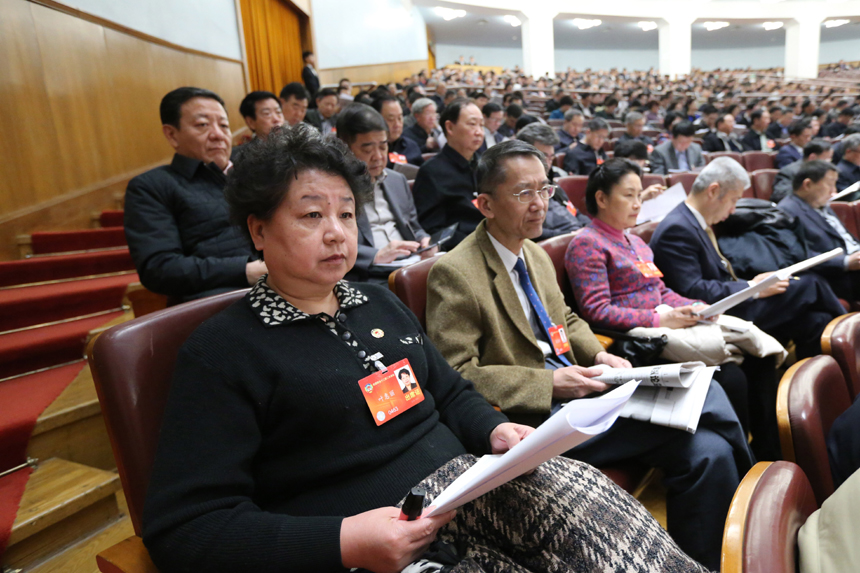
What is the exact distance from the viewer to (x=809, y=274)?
201 centimetres

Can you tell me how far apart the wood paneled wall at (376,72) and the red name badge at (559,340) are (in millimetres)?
9404

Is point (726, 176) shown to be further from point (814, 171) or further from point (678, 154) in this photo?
point (678, 154)

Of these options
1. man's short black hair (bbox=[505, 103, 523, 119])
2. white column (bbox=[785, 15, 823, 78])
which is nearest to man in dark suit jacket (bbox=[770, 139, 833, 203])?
man's short black hair (bbox=[505, 103, 523, 119])

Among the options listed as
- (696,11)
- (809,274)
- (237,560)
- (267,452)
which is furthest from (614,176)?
(696,11)

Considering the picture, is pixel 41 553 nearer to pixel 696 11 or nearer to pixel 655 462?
pixel 655 462

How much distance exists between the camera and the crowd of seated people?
2.26 feet

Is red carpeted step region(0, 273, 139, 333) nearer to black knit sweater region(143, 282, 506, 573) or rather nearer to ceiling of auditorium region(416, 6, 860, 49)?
black knit sweater region(143, 282, 506, 573)

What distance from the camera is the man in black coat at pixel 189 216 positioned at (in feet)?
5.08

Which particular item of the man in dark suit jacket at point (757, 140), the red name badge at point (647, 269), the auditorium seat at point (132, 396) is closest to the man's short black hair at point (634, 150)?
the red name badge at point (647, 269)

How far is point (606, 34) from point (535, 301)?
20.7 meters

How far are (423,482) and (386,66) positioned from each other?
41.4 ft

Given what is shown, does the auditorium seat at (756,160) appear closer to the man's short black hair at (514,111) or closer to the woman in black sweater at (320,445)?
the man's short black hair at (514,111)

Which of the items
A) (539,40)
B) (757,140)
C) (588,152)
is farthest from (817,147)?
(539,40)

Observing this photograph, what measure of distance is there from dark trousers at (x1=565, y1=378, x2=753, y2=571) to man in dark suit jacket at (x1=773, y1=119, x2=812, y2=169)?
190 inches
